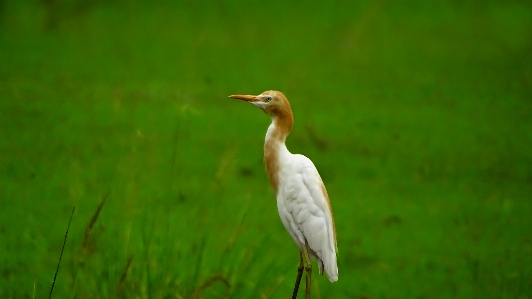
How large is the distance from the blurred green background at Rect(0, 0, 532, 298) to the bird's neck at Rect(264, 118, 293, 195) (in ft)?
1.80

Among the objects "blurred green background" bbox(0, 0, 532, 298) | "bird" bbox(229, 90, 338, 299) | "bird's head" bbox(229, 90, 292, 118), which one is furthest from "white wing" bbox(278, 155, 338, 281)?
"blurred green background" bbox(0, 0, 532, 298)

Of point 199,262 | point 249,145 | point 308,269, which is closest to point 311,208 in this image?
point 308,269

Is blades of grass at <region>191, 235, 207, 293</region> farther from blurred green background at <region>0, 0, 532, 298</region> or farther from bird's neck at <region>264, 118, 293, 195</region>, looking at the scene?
bird's neck at <region>264, 118, 293, 195</region>

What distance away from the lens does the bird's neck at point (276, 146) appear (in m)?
3.52

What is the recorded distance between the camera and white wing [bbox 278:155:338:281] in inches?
140

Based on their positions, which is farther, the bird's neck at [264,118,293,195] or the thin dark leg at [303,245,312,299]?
the thin dark leg at [303,245,312,299]

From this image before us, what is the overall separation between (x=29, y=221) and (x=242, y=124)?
3.53 m

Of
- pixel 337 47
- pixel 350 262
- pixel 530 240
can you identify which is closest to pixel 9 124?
pixel 350 262

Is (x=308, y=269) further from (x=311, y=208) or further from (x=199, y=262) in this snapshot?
(x=199, y=262)

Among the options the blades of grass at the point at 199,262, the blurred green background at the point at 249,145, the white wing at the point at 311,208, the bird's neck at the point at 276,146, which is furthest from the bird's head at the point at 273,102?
the blades of grass at the point at 199,262

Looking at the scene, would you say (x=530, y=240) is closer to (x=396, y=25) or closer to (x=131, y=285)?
(x=131, y=285)

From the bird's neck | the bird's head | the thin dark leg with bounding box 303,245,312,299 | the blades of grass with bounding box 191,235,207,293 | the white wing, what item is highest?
the bird's head

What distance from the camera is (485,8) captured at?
52.8 ft

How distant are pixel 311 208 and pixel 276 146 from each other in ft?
1.03
